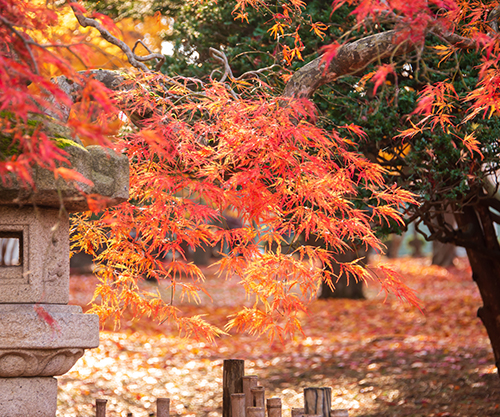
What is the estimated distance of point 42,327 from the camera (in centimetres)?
343

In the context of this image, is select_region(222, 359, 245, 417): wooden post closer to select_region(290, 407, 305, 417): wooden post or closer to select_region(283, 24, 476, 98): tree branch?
select_region(290, 407, 305, 417): wooden post

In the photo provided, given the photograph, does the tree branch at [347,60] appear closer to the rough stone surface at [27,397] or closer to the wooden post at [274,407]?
the wooden post at [274,407]

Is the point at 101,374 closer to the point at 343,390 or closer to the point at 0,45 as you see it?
the point at 343,390

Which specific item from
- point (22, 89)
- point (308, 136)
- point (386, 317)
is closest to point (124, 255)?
point (308, 136)

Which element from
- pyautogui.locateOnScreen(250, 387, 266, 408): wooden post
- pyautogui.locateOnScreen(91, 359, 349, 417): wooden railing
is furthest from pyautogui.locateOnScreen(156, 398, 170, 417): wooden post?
pyautogui.locateOnScreen(250, 387, 266, 408): wooden post

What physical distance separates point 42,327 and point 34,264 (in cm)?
36

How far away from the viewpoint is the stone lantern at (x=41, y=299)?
339 cm

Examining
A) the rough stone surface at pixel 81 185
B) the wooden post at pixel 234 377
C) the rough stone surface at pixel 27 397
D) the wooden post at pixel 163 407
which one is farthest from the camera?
the wooden post at pixel 234 377

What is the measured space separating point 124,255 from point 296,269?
127cm

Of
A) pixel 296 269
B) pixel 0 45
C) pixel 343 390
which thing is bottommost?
pixel 343 390

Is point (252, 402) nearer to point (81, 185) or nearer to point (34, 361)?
point (34, 361)

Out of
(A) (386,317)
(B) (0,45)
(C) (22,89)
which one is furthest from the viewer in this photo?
(A) (386,317)

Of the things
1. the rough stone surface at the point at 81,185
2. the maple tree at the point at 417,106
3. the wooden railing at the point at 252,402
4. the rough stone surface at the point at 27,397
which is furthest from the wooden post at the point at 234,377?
the maple tree at the point at 417,106

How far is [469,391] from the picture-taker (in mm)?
7797
